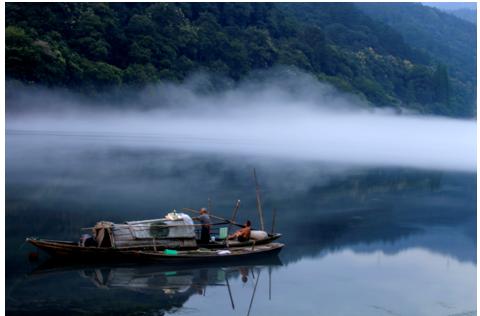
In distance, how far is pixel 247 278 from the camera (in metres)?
15.3

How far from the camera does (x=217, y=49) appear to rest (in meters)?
68.7

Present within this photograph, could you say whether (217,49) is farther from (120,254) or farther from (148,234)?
(120,254)

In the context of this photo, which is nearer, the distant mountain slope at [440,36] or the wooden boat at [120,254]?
the wooden boat at [120,254]

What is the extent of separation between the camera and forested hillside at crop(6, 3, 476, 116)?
172 feet

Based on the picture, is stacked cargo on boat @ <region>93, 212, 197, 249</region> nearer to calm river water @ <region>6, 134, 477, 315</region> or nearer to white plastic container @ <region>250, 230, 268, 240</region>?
calm river water @ <region>6, 134, 477, 315</region>

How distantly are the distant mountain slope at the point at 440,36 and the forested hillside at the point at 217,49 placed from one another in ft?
1.90

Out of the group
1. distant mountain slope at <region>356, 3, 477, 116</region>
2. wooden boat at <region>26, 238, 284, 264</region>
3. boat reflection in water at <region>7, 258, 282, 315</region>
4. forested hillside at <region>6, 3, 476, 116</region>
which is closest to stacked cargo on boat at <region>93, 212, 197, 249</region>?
wooden boat at <region>26, 238, 284, 264</region>

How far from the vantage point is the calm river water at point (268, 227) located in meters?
13.6

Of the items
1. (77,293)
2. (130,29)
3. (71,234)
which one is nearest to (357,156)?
(130,29)

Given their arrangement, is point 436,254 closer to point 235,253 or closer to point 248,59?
point 235,253

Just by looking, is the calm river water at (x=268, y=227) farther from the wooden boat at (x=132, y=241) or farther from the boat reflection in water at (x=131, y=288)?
the wooden boat at (x=132, y=241)

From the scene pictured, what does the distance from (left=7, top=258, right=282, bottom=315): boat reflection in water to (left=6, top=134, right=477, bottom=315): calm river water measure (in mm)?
36

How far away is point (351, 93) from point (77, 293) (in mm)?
66986

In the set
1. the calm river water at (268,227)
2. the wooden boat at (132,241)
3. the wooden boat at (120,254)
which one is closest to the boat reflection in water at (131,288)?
the calm river water at (268,227)
